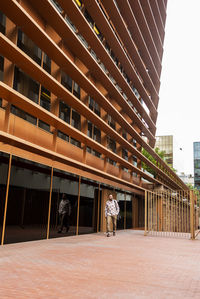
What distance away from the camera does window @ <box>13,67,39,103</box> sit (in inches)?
439

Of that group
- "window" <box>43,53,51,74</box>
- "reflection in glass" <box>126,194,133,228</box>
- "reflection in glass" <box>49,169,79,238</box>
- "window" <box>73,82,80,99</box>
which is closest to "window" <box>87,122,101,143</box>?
"window" <box>73,82,80,99</box>

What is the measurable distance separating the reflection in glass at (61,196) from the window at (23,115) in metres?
2.20

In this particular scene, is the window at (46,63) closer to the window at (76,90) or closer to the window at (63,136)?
the window at (76,90)

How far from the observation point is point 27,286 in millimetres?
4871

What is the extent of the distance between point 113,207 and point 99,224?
2.26 m

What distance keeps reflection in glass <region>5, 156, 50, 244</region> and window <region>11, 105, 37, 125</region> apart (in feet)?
5.55

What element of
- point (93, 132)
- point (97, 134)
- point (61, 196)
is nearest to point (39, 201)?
point (61, 196)

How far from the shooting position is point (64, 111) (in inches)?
580

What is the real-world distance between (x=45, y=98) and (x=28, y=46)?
2.12 meters

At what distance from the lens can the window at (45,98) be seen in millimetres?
12830

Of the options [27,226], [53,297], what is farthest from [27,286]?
[27,226]

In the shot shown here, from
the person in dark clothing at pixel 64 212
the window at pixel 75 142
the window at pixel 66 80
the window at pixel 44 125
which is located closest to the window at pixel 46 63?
the window at pixel 66 80

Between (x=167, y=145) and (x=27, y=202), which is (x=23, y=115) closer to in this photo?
(x=27, y=202)

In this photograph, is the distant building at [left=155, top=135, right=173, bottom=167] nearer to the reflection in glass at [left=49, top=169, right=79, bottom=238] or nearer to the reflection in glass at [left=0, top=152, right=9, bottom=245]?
the reflection in glass at [left=49, top=169, right=79, bottom=238]
